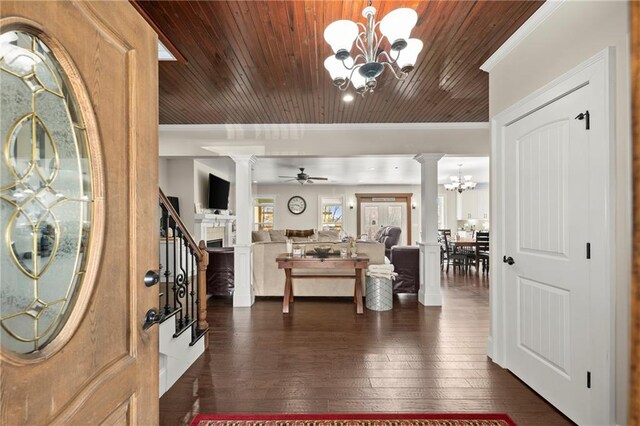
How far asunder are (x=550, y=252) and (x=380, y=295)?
243 centimetres

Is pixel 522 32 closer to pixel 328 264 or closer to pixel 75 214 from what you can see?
pixel 75 214

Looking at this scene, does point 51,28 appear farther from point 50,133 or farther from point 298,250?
point 298,250

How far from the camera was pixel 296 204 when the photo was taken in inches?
426

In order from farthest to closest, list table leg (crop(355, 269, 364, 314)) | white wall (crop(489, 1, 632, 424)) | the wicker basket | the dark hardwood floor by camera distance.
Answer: the wicker basket, table leg (crop(355, 269, 364, 314)), the dark hardwood floor, white wall (crop(489, 1, 632, 424))

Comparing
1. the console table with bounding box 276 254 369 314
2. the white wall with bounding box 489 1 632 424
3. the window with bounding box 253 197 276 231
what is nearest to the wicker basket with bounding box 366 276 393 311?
the console table with bounding box 276 254 369 314

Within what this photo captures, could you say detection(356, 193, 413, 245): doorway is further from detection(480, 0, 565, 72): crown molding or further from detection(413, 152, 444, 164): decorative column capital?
detection(480, 0, 565, 72): crown molding

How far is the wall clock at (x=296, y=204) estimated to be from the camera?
10.8 meters

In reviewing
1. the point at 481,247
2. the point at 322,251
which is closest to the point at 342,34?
the point at 322,251

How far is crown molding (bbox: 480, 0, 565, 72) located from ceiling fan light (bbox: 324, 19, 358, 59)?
1.31 meters

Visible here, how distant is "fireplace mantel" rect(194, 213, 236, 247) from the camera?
21.5 ft

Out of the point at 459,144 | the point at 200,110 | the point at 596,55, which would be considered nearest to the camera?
the point at 596,55

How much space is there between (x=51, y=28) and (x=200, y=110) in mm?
3346

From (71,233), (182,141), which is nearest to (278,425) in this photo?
(71,233)

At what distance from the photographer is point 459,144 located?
4547mm
